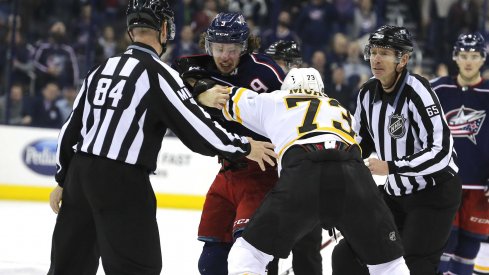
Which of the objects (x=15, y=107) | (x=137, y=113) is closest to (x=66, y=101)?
(x=15, y=107)

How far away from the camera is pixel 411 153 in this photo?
3.78 m

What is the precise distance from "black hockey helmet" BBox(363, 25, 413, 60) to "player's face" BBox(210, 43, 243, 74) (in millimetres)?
595

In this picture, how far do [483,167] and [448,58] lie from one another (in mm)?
4857

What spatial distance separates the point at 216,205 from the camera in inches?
152

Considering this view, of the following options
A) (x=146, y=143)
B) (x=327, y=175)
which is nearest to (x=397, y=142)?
(x=327, y=175)

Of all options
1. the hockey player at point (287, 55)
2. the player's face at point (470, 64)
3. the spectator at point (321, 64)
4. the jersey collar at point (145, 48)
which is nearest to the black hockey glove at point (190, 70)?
the jersey collar at point (145, 48)

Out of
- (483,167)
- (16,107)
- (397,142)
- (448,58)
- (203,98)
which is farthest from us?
(448,58)

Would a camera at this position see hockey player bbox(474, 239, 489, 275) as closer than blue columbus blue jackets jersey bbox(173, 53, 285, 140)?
No

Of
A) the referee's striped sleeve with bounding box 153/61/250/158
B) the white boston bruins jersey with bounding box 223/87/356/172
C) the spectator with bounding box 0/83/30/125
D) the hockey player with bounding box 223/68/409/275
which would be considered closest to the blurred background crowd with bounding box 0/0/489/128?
the spectator with bounding box 0/83/30/125

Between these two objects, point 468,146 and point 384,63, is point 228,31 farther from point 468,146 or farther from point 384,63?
point 468,146

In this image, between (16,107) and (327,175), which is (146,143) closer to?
(327,175)

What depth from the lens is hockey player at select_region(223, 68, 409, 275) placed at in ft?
10.0

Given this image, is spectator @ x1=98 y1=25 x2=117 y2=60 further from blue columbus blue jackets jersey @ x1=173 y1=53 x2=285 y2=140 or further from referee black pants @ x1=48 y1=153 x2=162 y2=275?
referee black pants @ x1=48 y1=153 x2=162 y2=275

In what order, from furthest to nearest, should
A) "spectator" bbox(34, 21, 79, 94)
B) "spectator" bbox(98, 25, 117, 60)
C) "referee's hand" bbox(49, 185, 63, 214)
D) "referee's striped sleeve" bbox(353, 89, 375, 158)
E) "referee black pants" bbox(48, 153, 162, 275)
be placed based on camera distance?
"spectator" bbox(98, 25, 117, 60) → "spectator" bbox(34, 21, 79, 94) → "referee's striped sleeve" bbox(353, 89, 375, 158) → "referee's hand" bbox(49, 185, 63, 214) → "referee black pants" bbox(48, 153, 162, 275)
